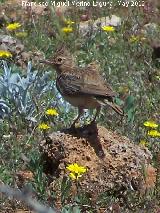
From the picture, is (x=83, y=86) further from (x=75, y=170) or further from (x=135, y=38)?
(x=135, y=38)

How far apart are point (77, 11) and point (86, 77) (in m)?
4.71

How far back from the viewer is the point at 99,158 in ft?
17.1

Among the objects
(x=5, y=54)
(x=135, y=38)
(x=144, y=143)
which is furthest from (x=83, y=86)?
(x=135, y=38)

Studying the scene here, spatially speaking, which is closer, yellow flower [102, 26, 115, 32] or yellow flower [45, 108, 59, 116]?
yellow flower [45, 108, 59, 116]

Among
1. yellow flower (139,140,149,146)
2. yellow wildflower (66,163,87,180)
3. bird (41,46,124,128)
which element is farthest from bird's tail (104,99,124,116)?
yellow flower (139,140,149,146)

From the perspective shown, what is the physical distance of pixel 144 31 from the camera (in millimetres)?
9648

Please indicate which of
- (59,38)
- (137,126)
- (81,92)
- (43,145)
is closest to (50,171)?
→ (43,145)

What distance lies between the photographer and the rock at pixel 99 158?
512 centimetres

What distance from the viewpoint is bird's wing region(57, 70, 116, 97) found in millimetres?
5395

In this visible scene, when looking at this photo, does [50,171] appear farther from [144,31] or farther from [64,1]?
[64,1]

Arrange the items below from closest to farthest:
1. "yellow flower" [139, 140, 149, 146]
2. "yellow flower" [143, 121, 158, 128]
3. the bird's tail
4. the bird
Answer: the bird's tail → the bird → "yellow flower" [139, 140, 149, 146] → "yellow flower" [143, 121, 158, 128]

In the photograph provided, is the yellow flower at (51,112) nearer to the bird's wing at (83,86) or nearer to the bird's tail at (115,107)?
the bird's wing at (83,86)

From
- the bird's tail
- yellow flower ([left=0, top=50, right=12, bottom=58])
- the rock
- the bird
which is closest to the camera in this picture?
the rock

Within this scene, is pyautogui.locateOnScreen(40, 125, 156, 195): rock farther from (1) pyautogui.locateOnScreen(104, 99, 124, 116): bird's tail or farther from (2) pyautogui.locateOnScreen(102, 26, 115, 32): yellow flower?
(2) pyautogui.locateOnScreen(102, 26, 115, 32): yellow flower
